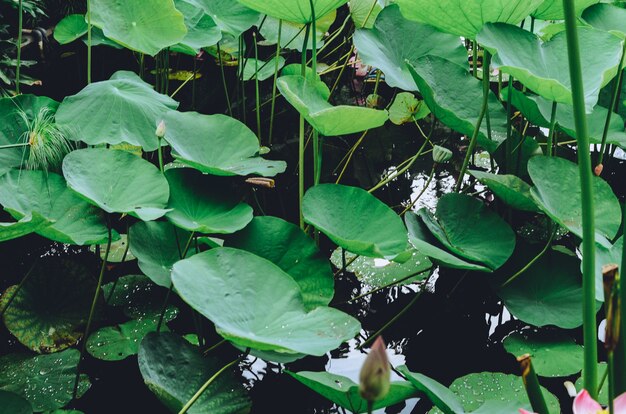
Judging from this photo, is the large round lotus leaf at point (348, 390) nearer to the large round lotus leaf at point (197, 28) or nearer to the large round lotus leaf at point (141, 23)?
the large round lotus leaf at point (141, 23)

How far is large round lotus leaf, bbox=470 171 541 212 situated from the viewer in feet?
4.01

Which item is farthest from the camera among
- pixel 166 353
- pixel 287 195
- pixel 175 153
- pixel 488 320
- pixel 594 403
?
pixel 287 195

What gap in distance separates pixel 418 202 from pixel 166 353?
1009 millimetres

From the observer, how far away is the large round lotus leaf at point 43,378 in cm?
101

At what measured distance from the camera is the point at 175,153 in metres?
1.25

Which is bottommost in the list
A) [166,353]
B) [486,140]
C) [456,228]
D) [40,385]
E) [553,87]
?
[40,385]

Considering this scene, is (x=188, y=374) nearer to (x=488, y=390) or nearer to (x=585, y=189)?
(x=488, y=390)

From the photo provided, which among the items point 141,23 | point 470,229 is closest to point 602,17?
point 470,229

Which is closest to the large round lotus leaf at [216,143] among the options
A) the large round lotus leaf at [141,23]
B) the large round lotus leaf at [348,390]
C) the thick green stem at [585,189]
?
the large round lotus leaf at [141,23]

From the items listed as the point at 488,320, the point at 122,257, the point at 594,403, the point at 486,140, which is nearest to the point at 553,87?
the point at 486,140

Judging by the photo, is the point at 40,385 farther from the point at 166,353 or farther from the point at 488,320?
the point at 488,320

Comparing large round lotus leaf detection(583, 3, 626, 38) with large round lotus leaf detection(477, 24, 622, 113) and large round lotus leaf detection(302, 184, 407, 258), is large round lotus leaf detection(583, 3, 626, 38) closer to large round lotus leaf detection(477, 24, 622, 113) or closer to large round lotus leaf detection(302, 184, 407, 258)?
large round lotus leaf detection(477, 24, 622, 113)

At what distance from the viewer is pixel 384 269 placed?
1433 mm

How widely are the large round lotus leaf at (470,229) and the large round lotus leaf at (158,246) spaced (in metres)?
0.49
